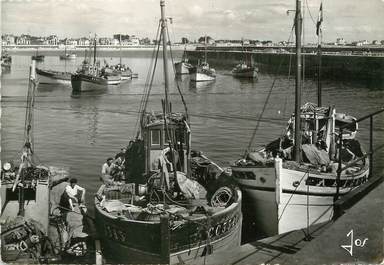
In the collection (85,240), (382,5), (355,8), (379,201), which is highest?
(355,8)

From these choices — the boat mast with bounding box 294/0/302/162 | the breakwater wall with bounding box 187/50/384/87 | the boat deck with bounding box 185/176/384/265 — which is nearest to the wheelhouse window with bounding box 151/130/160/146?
the boat mast with bounding box 294/0/302/162

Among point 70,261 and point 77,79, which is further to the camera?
point 77,79

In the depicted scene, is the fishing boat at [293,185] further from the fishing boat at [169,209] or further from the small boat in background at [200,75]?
the small boat in background at [200,75]

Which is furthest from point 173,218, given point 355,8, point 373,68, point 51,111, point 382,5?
A: point 373,68

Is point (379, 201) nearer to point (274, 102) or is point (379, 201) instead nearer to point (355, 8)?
point (355, 8)

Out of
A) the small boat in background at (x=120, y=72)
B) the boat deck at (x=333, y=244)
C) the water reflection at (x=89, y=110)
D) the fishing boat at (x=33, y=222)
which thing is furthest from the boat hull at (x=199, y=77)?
the boat deck at (x=333, y=244)

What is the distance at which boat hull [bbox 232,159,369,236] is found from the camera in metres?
14.0

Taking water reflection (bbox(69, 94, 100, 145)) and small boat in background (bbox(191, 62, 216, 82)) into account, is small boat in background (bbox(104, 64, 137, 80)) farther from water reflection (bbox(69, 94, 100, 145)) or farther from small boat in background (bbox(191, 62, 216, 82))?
water reflection (bbox(69, 94, 100, 145))

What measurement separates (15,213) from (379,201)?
8863 mm

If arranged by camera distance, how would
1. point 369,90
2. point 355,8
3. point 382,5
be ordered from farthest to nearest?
point 369,90 < point 355,8 < point 382,5

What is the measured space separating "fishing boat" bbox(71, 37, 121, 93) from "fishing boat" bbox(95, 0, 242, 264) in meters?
43.0

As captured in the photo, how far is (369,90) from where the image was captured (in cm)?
5369

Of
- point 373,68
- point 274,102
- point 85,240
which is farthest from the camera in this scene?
point 373,68

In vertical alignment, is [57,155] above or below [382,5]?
below
